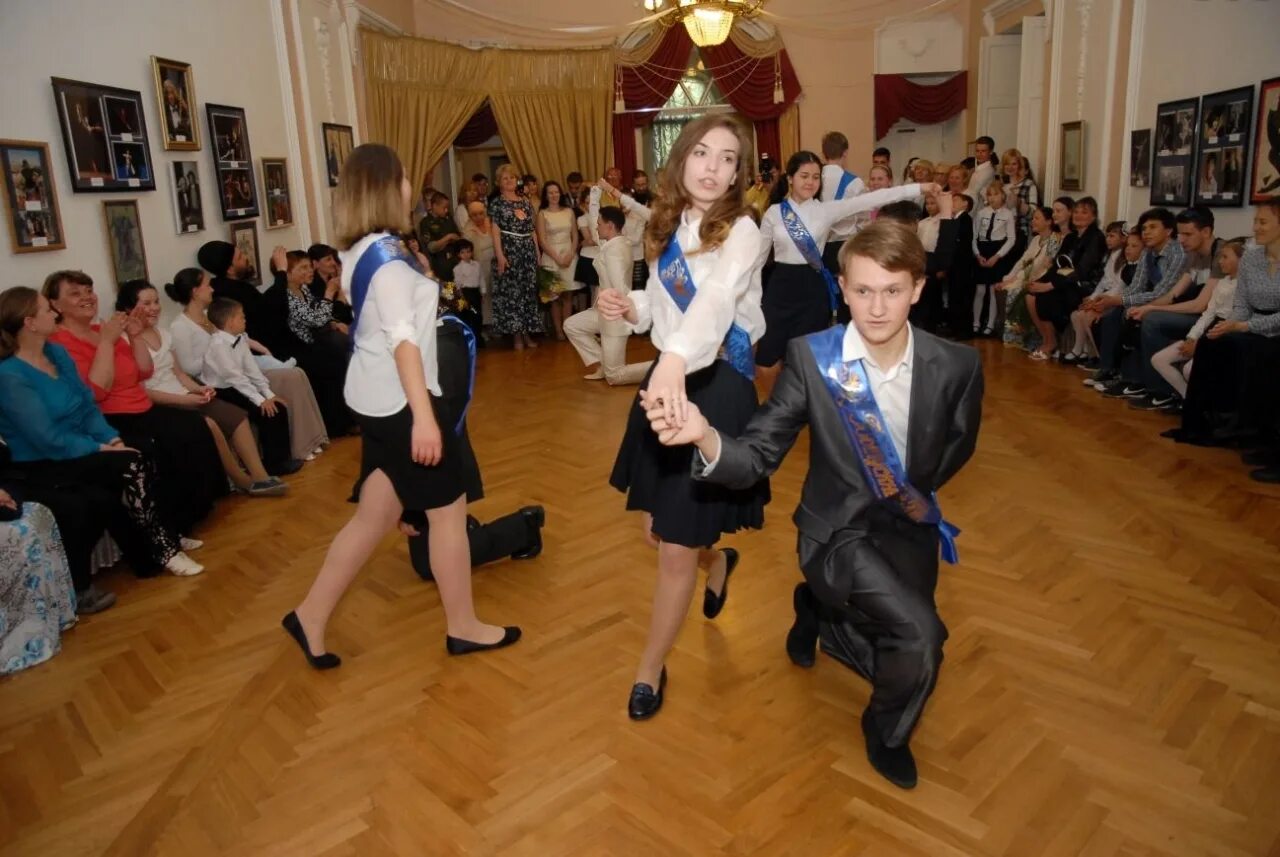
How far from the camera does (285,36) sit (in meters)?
6.40

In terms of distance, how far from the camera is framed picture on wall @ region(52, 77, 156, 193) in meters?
4.16

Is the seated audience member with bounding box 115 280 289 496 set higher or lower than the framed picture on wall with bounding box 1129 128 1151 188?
lower

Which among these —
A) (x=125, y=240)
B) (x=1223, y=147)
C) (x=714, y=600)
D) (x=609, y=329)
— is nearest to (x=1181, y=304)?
(x=1223, y=147)

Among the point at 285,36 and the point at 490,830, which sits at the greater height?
the point at 285,36

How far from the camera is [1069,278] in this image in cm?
678

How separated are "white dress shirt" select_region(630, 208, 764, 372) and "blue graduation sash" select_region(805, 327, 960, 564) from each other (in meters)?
0.22

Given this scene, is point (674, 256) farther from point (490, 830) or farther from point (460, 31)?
point (460, 31)

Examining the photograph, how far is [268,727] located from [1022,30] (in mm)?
9082

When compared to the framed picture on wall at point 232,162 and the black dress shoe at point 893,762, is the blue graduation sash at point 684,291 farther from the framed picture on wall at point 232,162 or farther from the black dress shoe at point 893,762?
the framed picture on wall at point 232,162

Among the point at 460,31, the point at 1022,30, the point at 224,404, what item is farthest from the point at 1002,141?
the point at 224,404

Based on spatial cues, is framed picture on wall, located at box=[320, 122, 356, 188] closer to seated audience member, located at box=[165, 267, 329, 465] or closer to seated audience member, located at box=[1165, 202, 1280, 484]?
seated audience member, located at box=[165, 267, 329, 465]

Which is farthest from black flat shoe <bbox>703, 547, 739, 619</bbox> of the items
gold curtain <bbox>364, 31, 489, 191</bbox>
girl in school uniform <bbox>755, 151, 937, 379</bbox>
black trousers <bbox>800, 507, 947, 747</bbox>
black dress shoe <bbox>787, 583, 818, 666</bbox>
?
gold curtain <bbox>364, 31, 489, 191</bbox>

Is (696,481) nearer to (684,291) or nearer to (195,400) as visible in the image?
(684,291)

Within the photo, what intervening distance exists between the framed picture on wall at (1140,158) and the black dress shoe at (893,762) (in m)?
5.95
